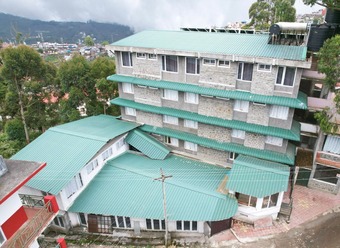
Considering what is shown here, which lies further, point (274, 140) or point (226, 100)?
point (226, 100)

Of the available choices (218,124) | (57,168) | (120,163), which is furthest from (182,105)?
(57,168)

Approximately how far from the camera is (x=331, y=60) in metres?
17.2

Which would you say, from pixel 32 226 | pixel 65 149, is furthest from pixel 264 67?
pixel 32 226

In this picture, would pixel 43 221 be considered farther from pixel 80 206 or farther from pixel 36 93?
pixel 36 93

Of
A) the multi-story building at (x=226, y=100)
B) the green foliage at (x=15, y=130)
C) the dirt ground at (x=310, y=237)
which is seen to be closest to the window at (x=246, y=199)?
the multi-story building at (x=226, y=100)

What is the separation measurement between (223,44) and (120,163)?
15875 mm

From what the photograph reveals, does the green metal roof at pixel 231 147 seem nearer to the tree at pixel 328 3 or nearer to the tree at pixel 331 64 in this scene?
the tree at pixel 331 64

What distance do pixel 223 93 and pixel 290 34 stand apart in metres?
8.53

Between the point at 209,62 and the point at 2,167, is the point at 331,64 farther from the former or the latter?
the point at 2,167

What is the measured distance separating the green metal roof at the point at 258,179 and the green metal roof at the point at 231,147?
38.5 inches

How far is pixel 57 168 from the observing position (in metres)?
20.4

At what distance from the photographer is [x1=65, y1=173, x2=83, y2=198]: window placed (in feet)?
66.0

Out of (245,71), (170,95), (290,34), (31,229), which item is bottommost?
(31,229)

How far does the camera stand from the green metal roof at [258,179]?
61.7 feet
